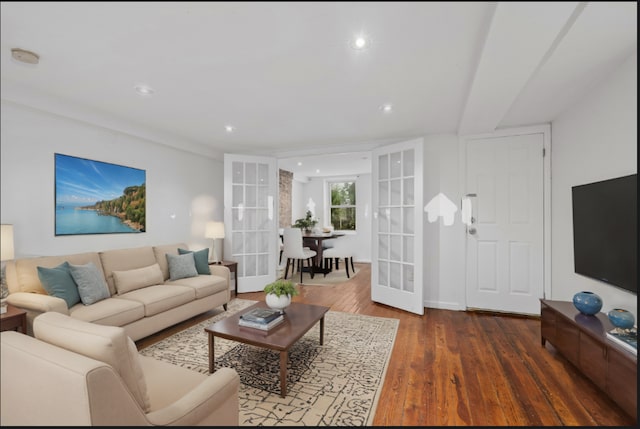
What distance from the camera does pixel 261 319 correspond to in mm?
2160

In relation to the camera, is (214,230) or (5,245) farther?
(214,230)

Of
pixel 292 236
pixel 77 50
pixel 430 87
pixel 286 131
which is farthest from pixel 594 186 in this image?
pixel 292 236

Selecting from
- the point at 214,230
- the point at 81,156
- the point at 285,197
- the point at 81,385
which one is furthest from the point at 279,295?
the point at 285,197

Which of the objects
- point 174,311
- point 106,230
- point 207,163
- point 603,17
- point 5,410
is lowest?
point 174,311

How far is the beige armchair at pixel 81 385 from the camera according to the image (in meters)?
0.89

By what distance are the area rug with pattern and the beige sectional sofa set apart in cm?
23

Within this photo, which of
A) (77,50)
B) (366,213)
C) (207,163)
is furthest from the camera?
(366,213)

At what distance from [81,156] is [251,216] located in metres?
2.21

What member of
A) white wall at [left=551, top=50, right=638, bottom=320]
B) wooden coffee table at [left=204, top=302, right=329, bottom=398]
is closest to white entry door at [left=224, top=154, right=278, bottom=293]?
wooden coffee table at [left=204, top=302, right=329, bottom=398]

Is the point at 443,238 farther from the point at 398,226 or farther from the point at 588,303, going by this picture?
the point at 588,303

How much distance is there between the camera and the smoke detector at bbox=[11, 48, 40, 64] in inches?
72.6

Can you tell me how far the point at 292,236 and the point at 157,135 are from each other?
2.68m

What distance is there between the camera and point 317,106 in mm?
2822

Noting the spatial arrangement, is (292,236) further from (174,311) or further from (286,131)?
(174,311)
